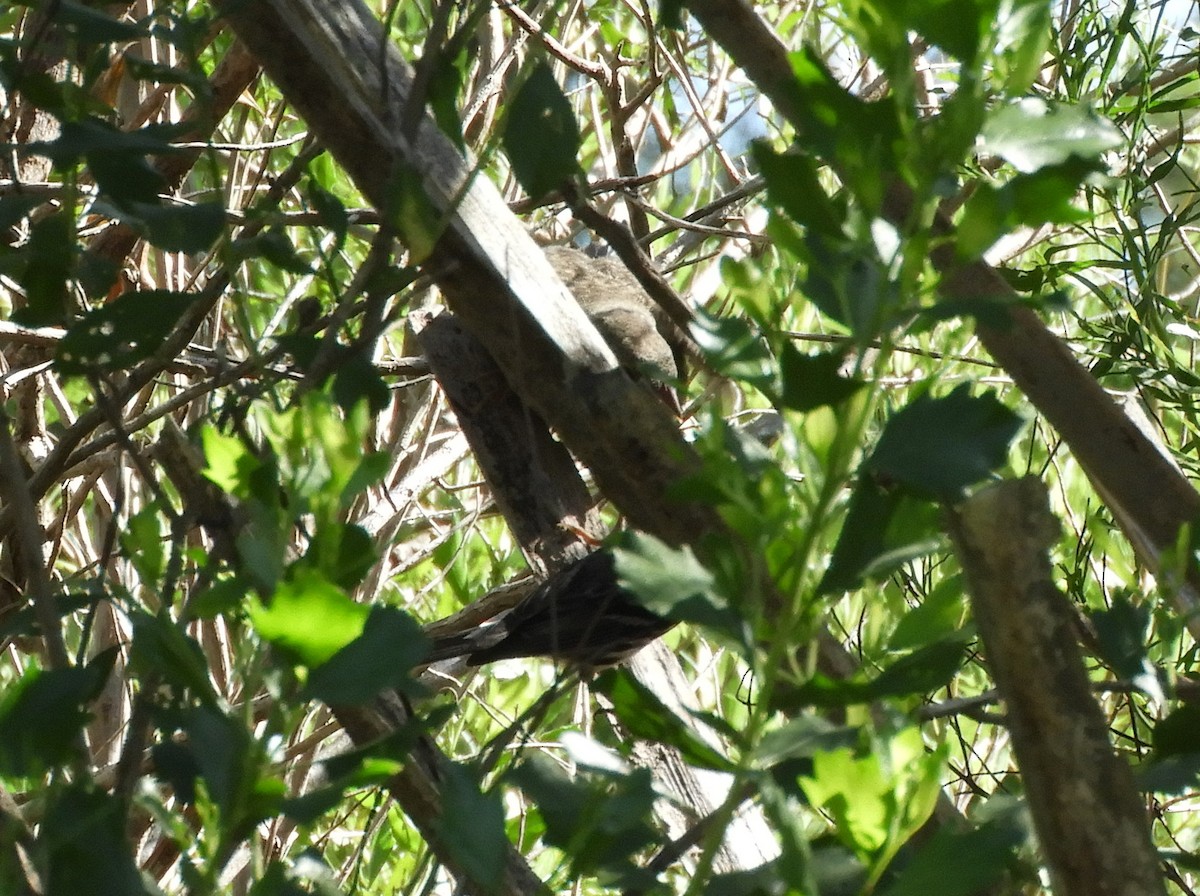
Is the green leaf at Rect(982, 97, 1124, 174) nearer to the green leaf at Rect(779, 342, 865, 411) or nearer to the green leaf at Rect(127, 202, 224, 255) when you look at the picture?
the green leaf at Rect(779, 342, 865, 411)

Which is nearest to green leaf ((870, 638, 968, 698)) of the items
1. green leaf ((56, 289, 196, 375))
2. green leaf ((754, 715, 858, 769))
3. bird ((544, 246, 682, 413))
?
green leaf ((754, 715, 858, 769))

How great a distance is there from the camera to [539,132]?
0.59 meters

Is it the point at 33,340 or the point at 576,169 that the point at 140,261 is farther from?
the point at 576,169

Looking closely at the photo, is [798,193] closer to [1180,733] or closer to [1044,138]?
[1044,138]

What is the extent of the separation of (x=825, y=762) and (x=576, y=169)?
0.32m

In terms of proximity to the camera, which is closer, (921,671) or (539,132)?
(921,671)

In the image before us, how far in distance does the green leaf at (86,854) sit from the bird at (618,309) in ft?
3.29

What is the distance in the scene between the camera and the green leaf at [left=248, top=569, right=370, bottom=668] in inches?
14.9

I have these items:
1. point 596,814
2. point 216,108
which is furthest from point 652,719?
point 216,108

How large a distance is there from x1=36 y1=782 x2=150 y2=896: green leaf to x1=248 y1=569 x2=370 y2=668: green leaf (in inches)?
3.8

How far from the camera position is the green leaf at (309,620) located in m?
0.38

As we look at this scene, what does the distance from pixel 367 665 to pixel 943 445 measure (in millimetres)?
192

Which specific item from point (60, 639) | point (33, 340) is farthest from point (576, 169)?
point (33, 340)

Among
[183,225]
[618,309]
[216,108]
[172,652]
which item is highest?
[216,108]
